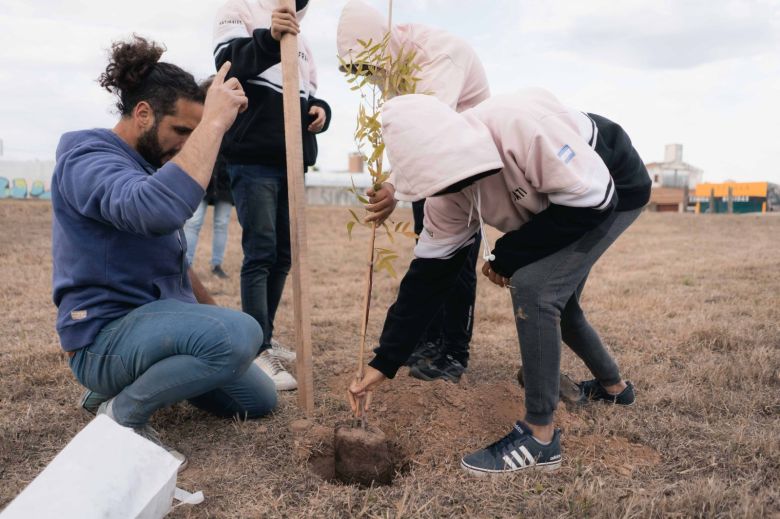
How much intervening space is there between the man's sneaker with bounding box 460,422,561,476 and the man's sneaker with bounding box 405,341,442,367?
93 centimetres

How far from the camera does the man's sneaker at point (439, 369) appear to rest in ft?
10.1

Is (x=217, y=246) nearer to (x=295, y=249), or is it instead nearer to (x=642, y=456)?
(x=295, y=249)

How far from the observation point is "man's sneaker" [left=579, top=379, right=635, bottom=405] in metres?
2.87

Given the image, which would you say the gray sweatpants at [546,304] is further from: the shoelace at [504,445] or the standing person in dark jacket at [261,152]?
the standing person in dark jacket at [261,152]

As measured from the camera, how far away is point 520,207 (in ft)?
7.20

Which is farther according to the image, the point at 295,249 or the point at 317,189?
the point at 317,189

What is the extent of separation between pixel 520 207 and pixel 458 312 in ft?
3.47

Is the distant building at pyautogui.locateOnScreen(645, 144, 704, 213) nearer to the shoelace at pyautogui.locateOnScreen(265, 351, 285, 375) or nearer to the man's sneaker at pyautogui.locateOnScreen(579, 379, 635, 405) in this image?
the man's sneaker at pyautogui.locateOnScreen(579, 379, 635, 405)

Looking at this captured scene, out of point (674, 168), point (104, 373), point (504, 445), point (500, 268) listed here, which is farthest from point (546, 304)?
point (674, 168)

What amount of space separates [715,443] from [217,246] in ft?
18.3

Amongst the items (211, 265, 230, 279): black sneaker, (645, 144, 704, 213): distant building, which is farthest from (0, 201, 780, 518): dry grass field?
(645, 144, 704, 213): distant building

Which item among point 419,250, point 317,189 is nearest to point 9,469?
point 419,250

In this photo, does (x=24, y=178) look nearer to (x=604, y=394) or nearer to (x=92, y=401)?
(x=92, y=401)

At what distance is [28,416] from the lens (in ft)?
8.72
